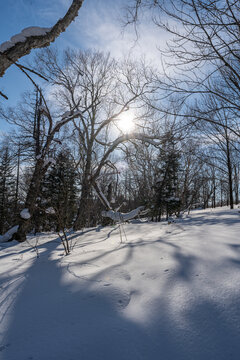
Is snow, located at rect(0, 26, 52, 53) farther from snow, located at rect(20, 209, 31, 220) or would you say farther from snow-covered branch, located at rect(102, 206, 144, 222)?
snow-covered branch, located at rect(102, 206, 144, 222)

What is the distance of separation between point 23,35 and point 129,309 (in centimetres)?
253

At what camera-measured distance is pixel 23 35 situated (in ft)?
5.70

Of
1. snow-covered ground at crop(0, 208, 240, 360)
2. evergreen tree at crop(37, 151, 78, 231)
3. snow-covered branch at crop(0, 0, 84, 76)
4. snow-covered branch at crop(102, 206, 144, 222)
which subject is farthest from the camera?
snow-covered branch at crop(102, 206, 144, 222)

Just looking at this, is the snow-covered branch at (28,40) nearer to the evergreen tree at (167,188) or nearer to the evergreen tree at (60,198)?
the evergreen tree at (60,198)

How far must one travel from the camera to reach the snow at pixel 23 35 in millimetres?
1683

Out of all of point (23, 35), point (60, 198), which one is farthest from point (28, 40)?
point (60, 198)

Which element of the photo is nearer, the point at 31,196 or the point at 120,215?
the point at 31,196

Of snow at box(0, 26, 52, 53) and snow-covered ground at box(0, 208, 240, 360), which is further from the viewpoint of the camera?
snow at box(0, 26, 52, 53)

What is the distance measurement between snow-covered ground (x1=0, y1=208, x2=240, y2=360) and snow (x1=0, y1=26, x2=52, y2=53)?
2.23m

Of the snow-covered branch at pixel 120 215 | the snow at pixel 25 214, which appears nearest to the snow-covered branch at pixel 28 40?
the snow at pixel 25 214

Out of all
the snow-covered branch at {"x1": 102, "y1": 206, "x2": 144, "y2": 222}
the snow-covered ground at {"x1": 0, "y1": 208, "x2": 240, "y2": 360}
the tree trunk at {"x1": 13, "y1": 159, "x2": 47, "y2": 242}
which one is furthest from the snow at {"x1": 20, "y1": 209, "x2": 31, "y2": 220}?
the snow-covered ground at {"x1": 0, "y1": 208, "x2": 240, "y2": 360}

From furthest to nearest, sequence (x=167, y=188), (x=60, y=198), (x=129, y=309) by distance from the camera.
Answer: (x=167, y=188)
(x=60, y=198)
(x=129, y=309)

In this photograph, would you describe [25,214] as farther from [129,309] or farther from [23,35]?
[129,309]

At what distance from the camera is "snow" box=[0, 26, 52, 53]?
1.68 metres
